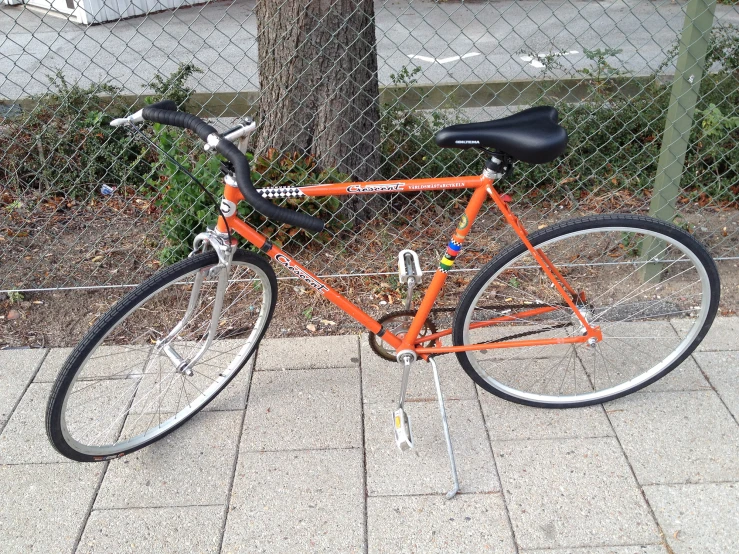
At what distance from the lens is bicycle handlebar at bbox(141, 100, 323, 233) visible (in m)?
1.72

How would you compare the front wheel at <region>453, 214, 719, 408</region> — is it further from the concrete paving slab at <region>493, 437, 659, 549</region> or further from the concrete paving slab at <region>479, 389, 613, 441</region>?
the concrete paving slab at <region>493, 437, 659, 549</region>

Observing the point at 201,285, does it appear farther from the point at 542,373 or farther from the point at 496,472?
the point at 542,373

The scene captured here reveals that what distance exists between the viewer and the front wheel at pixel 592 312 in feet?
7.63

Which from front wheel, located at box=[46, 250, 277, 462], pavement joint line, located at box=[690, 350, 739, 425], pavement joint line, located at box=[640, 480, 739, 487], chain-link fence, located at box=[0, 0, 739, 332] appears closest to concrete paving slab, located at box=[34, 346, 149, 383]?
front wheel, located at box=[46, 250, 277, 462]

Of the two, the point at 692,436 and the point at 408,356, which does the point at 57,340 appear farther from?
the point at 692,436

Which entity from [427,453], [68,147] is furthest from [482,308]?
[68,147]

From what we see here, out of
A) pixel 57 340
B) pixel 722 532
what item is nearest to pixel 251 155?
pixel 57 340

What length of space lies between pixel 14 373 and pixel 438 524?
6.64 ft

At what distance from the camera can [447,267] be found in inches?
90.1

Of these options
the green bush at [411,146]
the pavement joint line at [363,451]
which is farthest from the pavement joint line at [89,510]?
the green bush at [411,146]

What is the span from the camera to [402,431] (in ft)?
7.68

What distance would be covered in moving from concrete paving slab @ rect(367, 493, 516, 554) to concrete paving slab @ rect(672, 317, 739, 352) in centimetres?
139

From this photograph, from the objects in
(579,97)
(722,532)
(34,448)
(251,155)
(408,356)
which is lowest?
(34,448)

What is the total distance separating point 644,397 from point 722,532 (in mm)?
682
